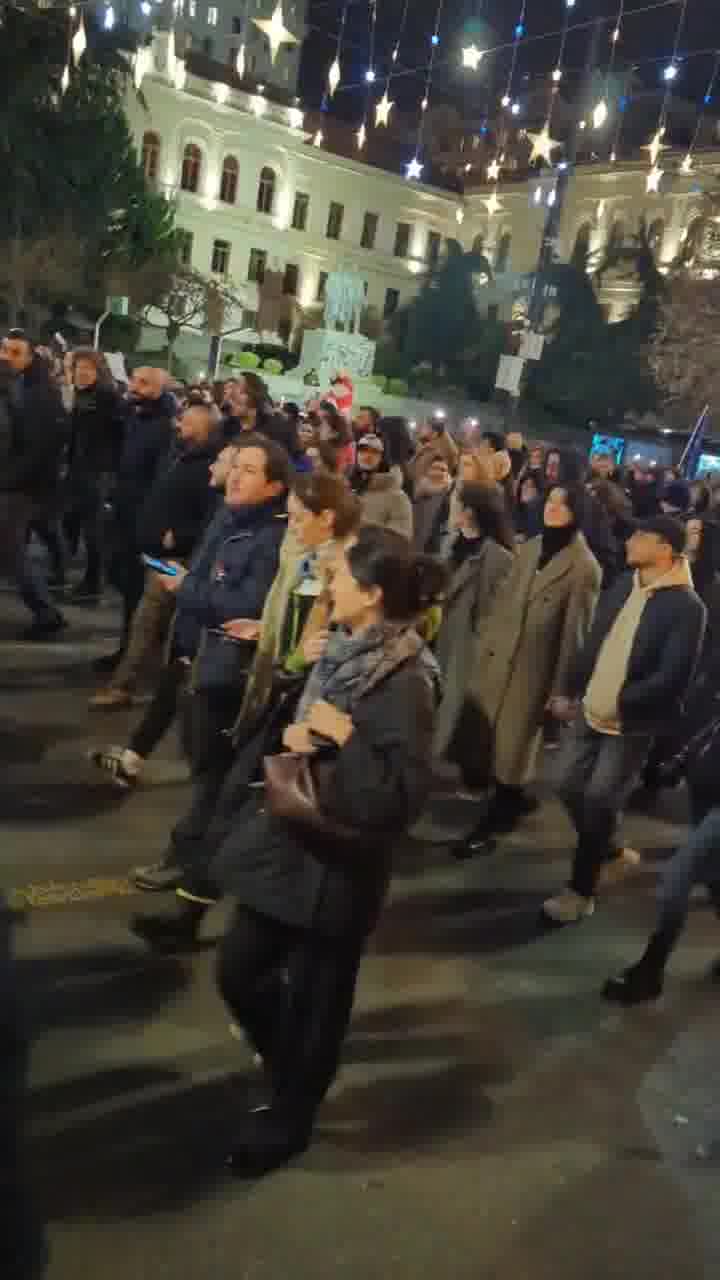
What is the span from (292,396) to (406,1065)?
107 feet

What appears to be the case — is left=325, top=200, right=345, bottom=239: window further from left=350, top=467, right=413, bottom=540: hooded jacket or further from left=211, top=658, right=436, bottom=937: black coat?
left=211, top=658, right=436, bottom=937: black coat

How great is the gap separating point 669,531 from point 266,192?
60.0 m

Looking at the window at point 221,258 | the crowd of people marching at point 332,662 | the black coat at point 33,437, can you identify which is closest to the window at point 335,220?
the window at point 221,258

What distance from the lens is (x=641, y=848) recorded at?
6.57m

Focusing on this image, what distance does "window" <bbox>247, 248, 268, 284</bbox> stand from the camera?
60438 mm

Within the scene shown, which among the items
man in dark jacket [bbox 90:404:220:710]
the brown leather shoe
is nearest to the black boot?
man in dark jacket [bbox 90:404:220:710]

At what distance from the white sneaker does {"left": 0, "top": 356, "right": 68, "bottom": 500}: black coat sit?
4917mm

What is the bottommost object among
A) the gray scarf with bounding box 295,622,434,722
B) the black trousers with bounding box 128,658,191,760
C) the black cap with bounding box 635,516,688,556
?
the black trousers with bounding box 128,658,191,760

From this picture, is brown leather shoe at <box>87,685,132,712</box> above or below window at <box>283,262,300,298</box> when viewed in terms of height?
below

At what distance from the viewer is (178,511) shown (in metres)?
6.32

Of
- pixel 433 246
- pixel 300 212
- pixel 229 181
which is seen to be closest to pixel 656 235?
pixel 433 246

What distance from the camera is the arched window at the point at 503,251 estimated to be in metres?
65.4

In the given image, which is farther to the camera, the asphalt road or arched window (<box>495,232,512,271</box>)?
arched window (<box>495,232,512,271</box>)

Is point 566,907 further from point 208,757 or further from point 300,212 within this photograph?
point 300,212
